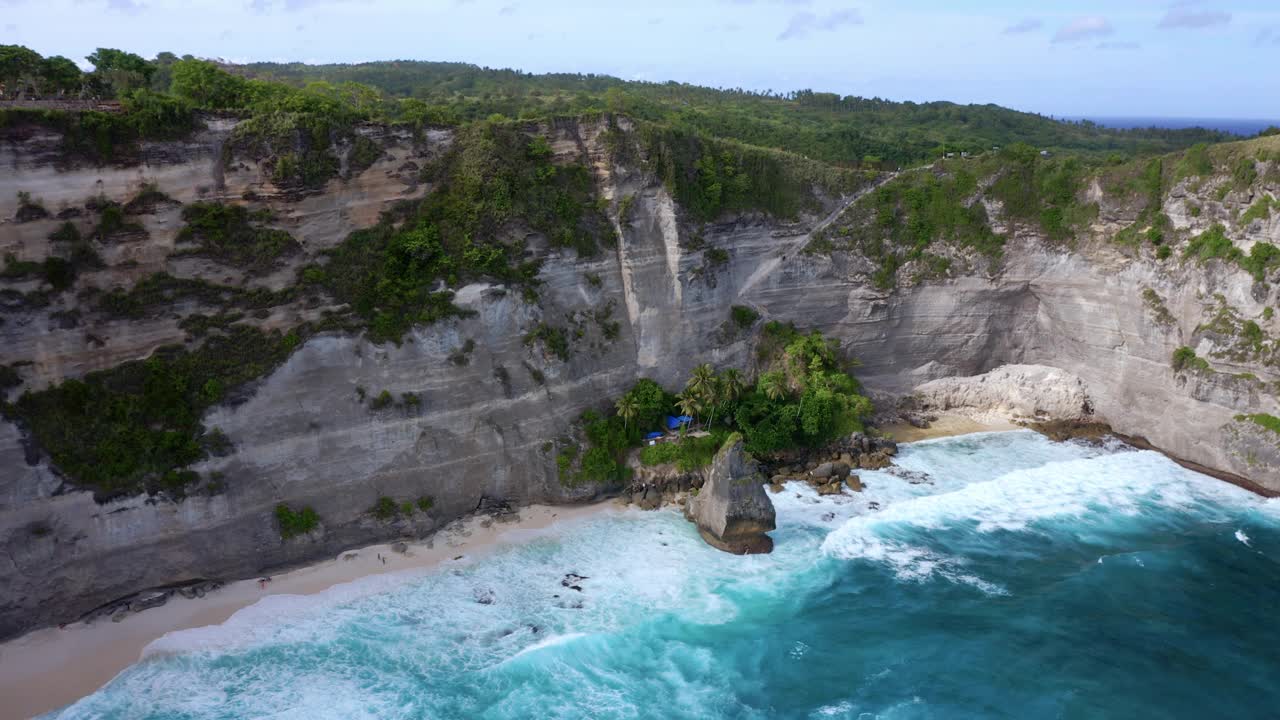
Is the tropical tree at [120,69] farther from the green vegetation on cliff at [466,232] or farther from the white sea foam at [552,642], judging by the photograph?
the white sea foam at [552,642]

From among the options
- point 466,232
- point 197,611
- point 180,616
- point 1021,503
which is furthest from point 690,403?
point 180,616

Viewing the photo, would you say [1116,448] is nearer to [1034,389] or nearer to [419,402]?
[1034,389]

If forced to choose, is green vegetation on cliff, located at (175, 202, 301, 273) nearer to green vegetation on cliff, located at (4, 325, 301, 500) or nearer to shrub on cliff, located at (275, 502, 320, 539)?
green vegetation on cliff, located at (4, 325, 301, 500)

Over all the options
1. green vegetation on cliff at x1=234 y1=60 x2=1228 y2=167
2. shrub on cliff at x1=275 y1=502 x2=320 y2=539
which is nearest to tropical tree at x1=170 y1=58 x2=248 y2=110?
shrub on cliff at x1=275 y1=502 x2=320 y2=539

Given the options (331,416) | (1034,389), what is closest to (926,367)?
(1034,389)

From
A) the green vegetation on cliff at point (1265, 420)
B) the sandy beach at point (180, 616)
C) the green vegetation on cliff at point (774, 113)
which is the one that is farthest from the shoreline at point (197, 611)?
the green vegetation on cliff at point (774, 113)

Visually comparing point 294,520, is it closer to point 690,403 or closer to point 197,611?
point 197,611
